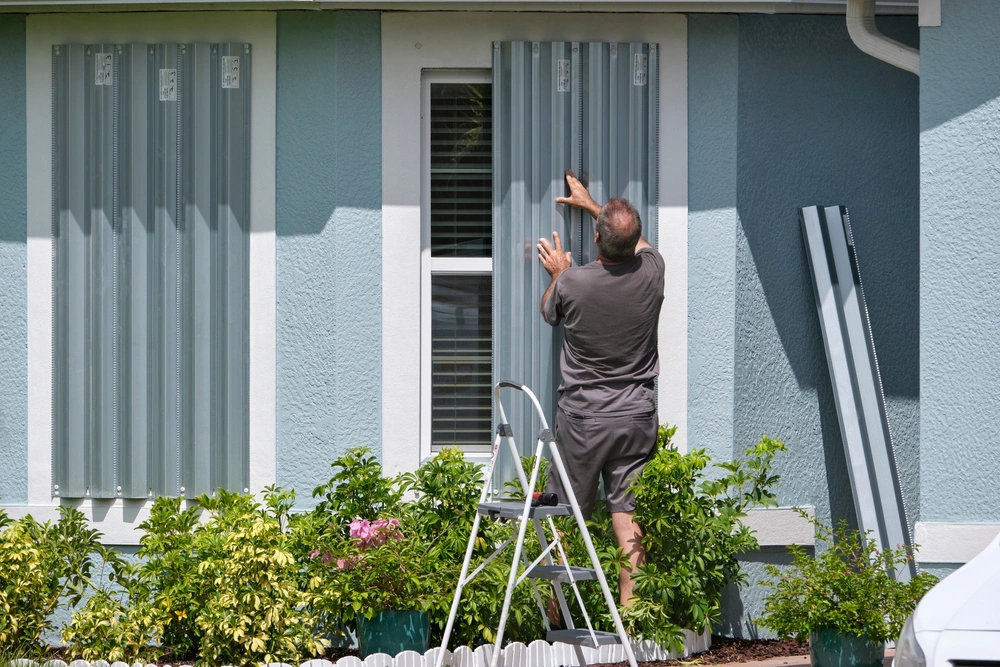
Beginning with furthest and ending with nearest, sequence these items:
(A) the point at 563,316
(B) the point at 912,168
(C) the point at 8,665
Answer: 1. (B) the point at 912,168
2. (A) the point at 563,316
3. (C) the point at 8,665

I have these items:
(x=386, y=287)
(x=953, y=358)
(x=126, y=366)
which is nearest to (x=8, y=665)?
(x=126, y=366)

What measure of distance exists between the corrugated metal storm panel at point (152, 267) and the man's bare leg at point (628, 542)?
1922mm

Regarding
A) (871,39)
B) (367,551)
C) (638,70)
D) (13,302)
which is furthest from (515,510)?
(13,302)

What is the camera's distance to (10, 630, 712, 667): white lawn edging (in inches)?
200

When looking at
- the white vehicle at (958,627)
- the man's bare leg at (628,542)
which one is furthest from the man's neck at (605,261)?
the white vehicle at (958,627)

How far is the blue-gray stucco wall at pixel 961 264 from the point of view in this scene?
5.10 metres

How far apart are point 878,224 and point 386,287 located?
2.58 meters

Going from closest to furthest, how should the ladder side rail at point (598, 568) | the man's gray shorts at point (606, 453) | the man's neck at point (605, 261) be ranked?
the ladder side rail at point (598, 568), the man's gray shorts at point (606, 453), the man's neck at point (605, 261)

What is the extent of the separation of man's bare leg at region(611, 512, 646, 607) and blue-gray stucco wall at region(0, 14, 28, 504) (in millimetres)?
3092

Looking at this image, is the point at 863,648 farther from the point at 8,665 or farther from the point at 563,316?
the point at 8,665

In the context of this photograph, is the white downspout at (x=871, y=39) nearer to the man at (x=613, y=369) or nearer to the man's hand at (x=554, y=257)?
the man at (x=613, y=369)

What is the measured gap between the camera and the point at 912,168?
615cm

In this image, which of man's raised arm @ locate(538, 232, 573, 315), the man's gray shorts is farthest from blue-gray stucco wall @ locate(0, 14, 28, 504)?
the man's gray shorts

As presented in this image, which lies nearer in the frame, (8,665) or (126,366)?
(8,665)
